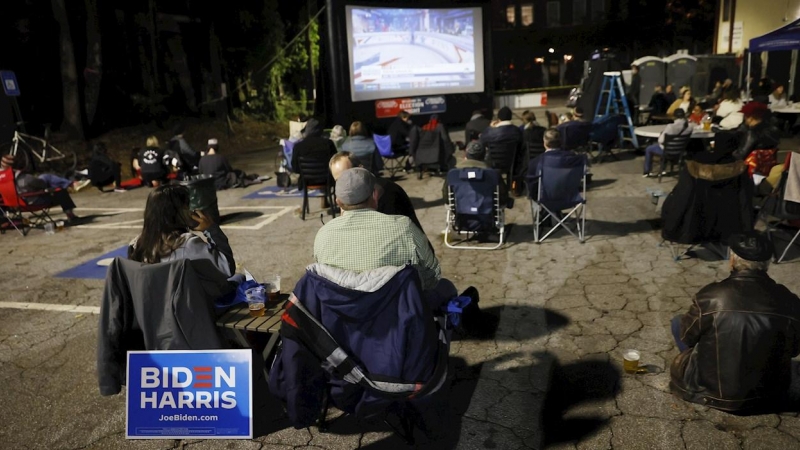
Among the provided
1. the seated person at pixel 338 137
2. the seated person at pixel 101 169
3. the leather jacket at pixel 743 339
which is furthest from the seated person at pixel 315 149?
the seated person at pixel 101 169

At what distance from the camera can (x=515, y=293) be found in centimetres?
537

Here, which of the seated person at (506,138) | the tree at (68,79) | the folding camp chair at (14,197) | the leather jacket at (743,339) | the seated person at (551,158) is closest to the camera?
the leather jacket at (743,339)

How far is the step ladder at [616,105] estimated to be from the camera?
12.5 metres

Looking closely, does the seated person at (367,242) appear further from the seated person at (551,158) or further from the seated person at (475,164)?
the seated person at (551,158)

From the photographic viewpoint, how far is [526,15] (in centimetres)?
4428

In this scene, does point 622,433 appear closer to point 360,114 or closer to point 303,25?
point 360,114

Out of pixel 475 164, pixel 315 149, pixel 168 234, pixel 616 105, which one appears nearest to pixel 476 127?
pixel 616 105

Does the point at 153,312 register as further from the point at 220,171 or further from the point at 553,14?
the point at 553,14

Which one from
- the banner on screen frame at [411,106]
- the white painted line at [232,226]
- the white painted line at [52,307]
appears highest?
the banner on screen frame at [411,106]

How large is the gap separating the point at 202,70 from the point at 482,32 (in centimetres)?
1064

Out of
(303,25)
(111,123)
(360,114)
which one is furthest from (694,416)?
(303,25)

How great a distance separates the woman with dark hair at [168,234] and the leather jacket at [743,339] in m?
2.81

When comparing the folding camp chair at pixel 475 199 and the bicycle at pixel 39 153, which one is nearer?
the folding camp chair at pixel 475 199

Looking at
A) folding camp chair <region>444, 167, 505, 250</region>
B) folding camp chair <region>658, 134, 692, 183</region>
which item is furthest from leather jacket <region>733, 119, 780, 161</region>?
folding camp chair <region>444, 167, 505, 250</region>
